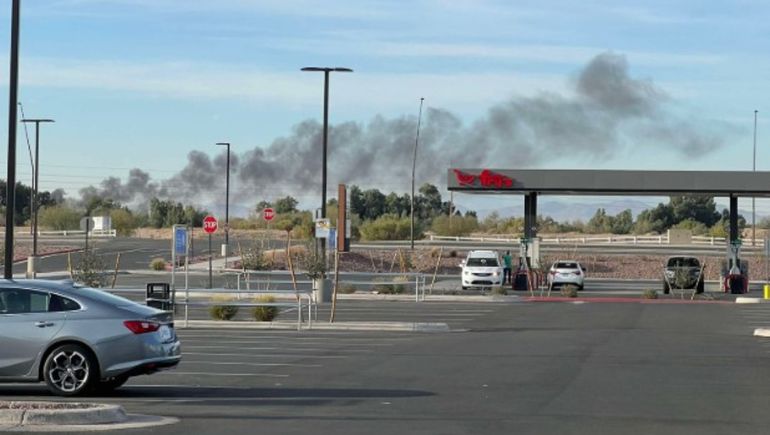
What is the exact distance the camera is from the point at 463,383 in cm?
A: 1880

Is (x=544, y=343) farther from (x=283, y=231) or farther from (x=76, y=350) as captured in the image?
(x=283, y=231)

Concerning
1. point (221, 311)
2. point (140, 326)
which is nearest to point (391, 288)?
point (221, 311)

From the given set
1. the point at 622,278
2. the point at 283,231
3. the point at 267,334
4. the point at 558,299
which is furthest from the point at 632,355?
the point at 283,231

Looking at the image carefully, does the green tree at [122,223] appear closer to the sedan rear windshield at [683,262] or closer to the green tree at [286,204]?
the green tree at [286,204]

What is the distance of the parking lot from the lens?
1454cm

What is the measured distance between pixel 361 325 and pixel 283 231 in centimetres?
8649

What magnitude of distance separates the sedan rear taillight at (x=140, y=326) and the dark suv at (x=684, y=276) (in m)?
36.9

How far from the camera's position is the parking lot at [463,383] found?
1454cm

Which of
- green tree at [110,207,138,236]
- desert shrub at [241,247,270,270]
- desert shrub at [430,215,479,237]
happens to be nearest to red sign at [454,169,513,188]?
desert shrub at [241,247,270,270]

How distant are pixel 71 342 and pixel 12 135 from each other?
8969 millimetres

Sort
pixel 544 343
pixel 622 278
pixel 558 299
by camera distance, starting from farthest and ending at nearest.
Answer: pixel 622 278 → pixel 558 299 → pixel 544 343

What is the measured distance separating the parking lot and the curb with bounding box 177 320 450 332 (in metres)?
0.84

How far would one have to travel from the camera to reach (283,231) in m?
117

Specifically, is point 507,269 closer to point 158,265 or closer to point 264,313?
point 158,265
